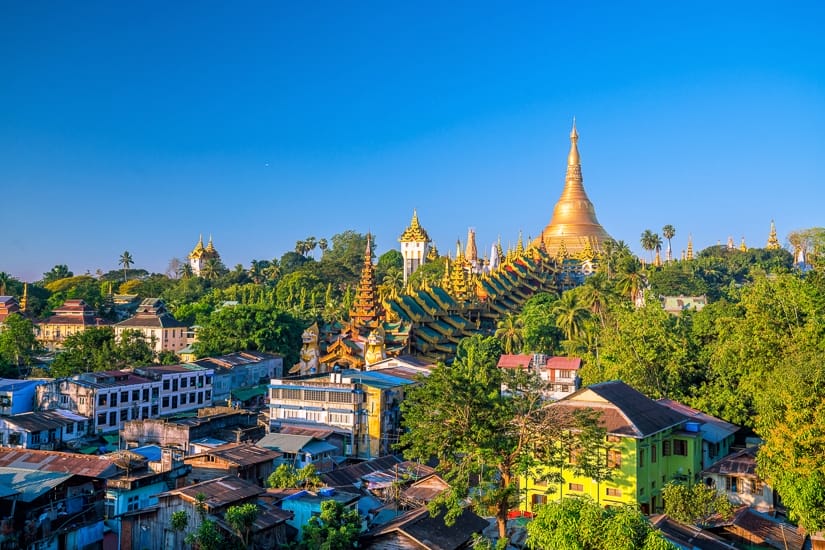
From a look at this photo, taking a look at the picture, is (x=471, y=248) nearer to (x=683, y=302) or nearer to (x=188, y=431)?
(x=683, y=302)

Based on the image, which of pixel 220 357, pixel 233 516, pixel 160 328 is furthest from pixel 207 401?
pixel 233 516

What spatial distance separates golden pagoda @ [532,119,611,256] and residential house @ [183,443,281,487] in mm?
78930

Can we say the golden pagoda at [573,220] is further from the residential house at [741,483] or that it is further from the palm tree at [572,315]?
the residential house at [741,483]

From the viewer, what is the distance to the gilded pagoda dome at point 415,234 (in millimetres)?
108812

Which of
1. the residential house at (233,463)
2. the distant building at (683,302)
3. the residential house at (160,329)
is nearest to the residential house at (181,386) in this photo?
the residential house at (233,463)

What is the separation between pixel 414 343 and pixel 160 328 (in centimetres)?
2352

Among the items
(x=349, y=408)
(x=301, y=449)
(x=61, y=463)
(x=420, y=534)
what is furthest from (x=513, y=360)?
(x=61, y=463)

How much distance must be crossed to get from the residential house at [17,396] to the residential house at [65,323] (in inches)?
1279

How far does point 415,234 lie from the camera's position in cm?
10912

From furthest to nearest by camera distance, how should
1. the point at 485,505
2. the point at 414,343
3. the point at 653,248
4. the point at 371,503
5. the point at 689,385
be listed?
the point at 653,248, the point at 414,343, the point at 689,385, the point at 371,503, the point at 485,505

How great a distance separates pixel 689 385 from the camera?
131ft

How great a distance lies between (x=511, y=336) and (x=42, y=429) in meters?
32.5

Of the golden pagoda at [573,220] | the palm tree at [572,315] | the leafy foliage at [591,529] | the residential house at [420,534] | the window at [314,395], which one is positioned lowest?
the residential house at [420,534]

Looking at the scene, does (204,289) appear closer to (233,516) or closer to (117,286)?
(117,286)
